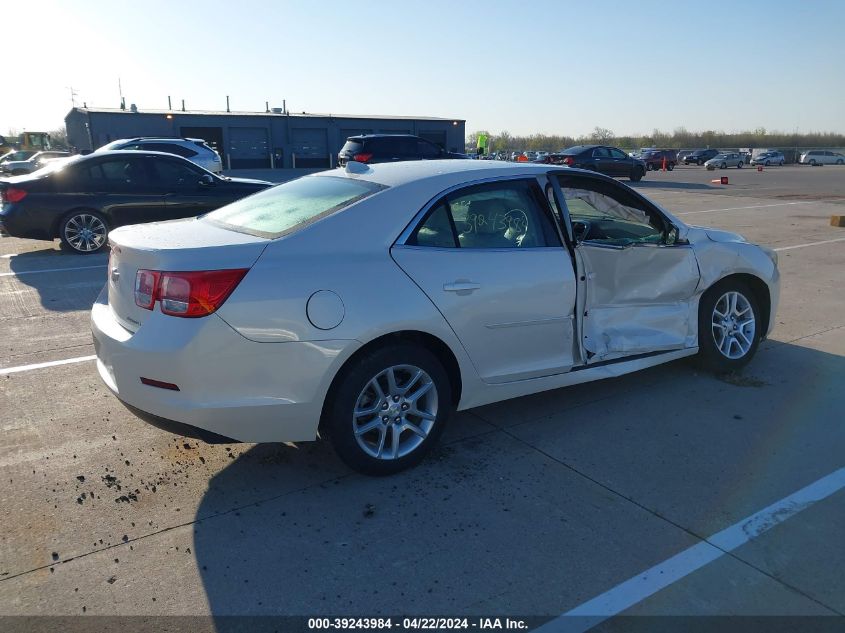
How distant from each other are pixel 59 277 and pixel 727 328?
7757 millimetres

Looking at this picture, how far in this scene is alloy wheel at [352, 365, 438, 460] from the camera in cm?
360

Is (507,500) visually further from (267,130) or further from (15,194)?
(267,130)

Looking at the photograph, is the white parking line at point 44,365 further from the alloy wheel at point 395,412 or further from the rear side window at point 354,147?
the rear side window at point 354,147

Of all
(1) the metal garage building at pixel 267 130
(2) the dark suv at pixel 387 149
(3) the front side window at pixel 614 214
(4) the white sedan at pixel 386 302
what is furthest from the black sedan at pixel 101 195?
(1) the metal garage building at pixel 267 130

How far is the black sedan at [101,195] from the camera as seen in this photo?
995cm

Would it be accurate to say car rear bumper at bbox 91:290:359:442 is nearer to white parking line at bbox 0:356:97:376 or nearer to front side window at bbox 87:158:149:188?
white parking line at bbox 0:356:97:376

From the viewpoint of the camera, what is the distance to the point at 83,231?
33.8 ft

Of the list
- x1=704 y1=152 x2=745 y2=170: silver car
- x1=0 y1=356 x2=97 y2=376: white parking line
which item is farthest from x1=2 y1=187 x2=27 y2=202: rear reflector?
x1=704 y1=152 x2=745 y2=170: silver car

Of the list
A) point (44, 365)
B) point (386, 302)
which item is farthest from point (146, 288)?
point (44, 365)

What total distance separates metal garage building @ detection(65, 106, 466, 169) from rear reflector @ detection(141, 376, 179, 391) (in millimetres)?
34581

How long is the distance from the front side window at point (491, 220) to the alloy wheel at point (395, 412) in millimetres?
748

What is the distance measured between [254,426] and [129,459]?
3.39ft

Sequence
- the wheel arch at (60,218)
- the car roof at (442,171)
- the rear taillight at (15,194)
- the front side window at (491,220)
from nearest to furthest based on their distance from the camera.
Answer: the front side window at (491,220)
the car roof at (442,171)
the rear taillight at (15,194)
the wheel arch at (60,218)

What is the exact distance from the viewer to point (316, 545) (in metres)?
3.11
